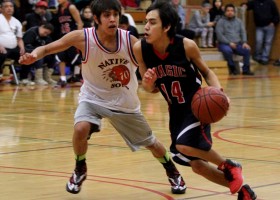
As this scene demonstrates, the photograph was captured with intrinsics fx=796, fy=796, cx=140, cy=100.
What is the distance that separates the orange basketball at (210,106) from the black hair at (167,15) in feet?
1.99

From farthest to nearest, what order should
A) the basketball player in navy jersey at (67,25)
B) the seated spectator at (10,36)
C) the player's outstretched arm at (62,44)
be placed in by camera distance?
the basketball player in navy jersey at (67,25), the seated spectator at (10,36), the player's outstretched arm at (62,44)

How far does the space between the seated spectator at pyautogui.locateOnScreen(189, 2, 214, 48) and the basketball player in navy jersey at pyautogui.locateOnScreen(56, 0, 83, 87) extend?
17.8 feet

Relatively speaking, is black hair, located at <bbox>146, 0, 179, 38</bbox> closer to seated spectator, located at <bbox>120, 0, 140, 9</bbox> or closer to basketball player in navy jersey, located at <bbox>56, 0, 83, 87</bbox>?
basketball player in navy jersey, located at <bbox>56, 0, 83, 87</bbox>

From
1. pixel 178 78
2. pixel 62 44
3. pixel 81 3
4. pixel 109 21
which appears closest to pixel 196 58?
pixel 178 78

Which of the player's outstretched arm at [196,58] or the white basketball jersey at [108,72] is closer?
the player's outstretched arm at [196,58]

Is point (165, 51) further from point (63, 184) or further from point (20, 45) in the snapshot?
point (20, 45)

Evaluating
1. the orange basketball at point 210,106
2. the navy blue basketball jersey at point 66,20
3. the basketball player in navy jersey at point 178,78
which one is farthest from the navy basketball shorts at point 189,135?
the navy blue basketball jersey at point 66,20

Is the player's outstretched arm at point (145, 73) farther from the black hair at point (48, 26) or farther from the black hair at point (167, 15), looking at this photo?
the black hair at point (48, 26)

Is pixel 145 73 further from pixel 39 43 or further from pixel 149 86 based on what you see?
pixel 39 43

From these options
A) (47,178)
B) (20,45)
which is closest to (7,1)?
(20,45)

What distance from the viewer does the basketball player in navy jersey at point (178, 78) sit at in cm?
610

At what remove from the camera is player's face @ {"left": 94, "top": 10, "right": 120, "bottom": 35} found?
6.64 metres

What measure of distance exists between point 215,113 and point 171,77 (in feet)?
1.81

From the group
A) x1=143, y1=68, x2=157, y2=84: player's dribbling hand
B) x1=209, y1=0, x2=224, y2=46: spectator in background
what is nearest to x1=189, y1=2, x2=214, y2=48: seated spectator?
x1=209, y1=0, x2=224, y2=46: spectator in background
